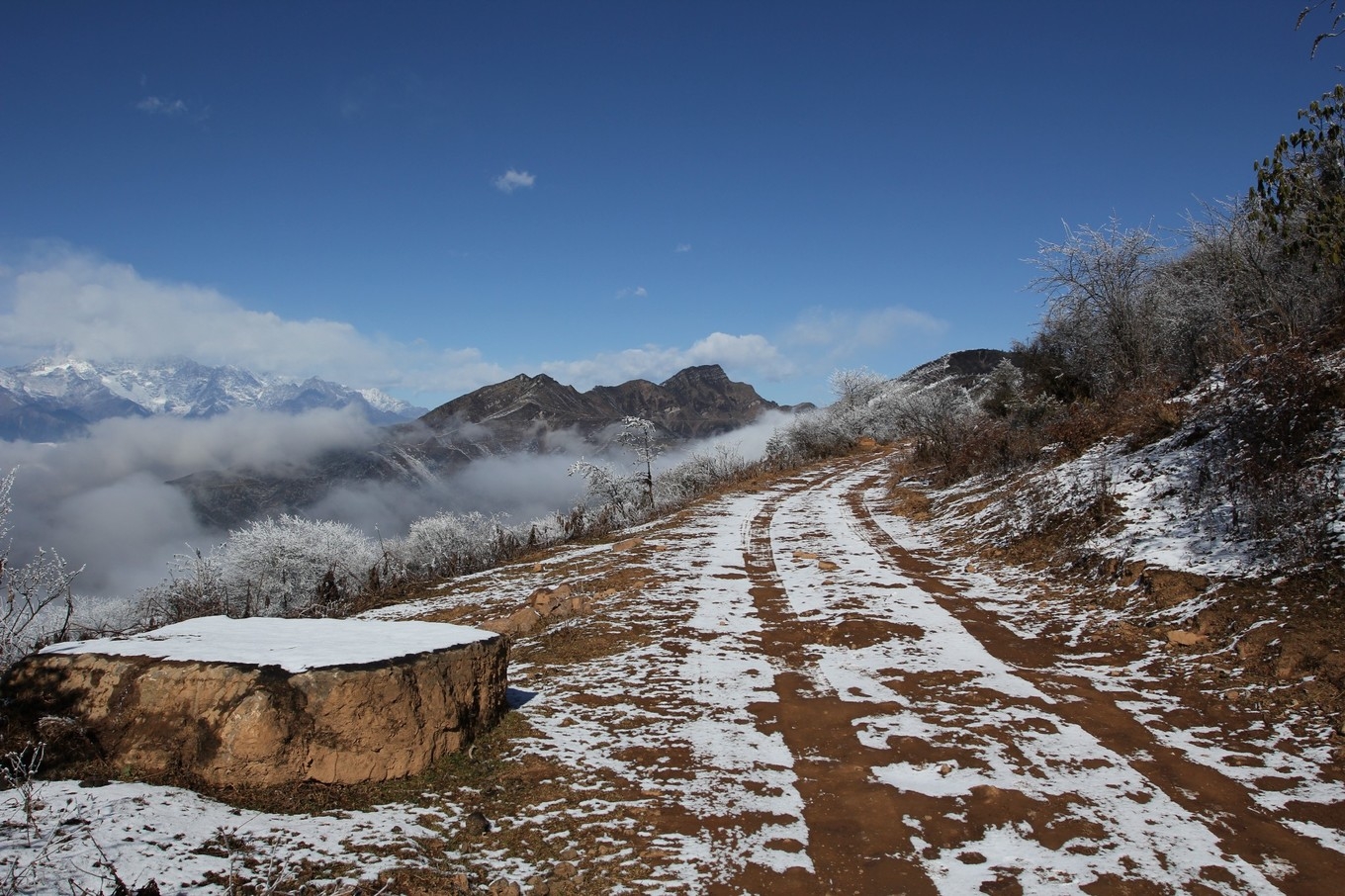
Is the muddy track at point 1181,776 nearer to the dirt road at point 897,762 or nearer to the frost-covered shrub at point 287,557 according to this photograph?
the dirt road at point 897,762

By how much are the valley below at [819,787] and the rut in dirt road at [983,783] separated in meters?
0.02

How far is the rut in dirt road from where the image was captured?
3.56 metres

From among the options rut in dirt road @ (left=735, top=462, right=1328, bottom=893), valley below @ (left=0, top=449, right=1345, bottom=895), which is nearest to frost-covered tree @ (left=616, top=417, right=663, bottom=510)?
valley below @ (left=0, top=449, right=1345, bottom=895)

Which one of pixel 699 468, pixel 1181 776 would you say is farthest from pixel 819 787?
pixel 699 468

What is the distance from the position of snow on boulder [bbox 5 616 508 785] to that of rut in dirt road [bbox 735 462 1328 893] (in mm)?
2337

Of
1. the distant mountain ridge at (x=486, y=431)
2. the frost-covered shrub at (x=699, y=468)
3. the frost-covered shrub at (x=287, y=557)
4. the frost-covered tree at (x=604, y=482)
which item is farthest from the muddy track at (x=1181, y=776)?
the distant mountain ridge at (x=486, y=431)

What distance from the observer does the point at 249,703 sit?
13.0ft

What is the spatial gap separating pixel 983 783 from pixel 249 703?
177 inches

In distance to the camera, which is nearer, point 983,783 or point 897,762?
point 983,783

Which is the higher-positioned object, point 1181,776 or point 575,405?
point 575,405

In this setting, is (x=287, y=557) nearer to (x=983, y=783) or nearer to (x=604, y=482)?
(x=604, y=482)

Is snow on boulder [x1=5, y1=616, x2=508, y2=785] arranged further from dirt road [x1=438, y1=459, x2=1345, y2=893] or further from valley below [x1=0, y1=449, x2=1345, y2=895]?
dirt road [x1=438, y1=459, x2=1345, y2=893]

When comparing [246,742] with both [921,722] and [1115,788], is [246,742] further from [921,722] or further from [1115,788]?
[1115,788]

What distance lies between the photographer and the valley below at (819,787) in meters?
3.38
